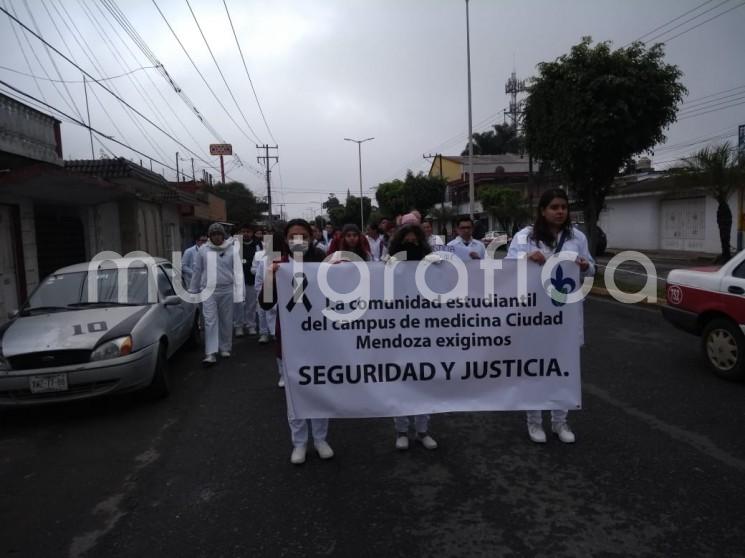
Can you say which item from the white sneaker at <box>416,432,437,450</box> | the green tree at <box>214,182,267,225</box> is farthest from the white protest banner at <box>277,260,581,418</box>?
the green tree at <box>214,182,267,225</box>

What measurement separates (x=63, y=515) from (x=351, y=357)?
203 centimetres

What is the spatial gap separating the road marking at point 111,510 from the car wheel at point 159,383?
1219mm

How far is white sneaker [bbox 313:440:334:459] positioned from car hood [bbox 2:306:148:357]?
2.50 meters

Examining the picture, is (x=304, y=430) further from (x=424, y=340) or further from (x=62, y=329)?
(x=62, y=329)

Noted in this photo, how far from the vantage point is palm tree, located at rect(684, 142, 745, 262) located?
17891mm

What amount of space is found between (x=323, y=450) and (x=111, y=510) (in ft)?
4.59

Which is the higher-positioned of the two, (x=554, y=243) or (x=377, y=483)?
(x=554, y=243)

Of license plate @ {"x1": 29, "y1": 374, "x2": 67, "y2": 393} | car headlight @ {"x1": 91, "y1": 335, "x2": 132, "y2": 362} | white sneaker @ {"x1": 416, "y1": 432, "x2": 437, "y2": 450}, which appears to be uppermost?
car headlight @ {"x1": 91, "y1": 335, "x2": 132, "y2": 362}

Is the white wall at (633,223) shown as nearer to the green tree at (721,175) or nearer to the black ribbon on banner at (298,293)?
the green tree at (721,175)

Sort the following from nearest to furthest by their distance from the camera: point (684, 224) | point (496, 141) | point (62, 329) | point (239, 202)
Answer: point (62, 329)
point (684, 224)
point (239, 202)
point (496, 141)

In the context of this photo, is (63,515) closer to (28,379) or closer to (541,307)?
(28,379)

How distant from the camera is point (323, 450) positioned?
13.5ft

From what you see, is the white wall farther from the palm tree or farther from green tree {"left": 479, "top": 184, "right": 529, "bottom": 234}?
the palm tree

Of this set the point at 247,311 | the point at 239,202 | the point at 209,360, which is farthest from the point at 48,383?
the point at 239,202
